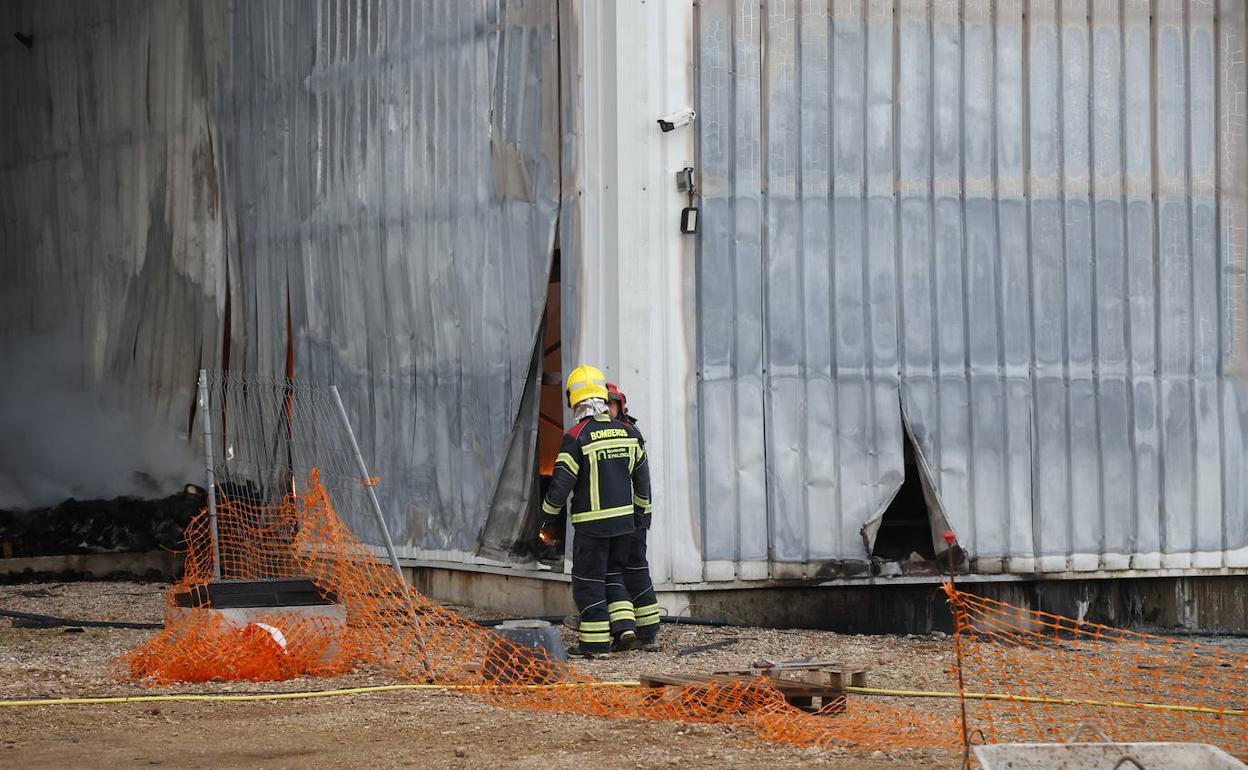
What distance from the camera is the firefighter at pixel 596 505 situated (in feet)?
35.0

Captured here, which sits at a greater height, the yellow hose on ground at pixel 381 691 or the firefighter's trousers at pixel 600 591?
the firefighter's trousers at pixel 600 591

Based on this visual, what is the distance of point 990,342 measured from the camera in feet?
40.0

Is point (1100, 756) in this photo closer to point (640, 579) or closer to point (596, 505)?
point (596, 505)

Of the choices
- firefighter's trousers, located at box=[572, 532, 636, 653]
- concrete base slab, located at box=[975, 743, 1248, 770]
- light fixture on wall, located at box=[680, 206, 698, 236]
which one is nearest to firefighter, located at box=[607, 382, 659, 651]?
firefighter's trousers, located at box=[572, 532, 636, 653]

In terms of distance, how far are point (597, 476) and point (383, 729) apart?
3128 mm

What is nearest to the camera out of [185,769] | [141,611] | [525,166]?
[185,769]

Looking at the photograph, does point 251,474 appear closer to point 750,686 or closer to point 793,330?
point 793,330

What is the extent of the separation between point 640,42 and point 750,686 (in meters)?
5.28

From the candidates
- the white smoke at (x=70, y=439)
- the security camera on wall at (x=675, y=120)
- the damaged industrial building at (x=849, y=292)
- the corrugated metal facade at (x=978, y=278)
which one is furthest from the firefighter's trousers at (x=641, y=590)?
the white smoke at (x=70, y=439)

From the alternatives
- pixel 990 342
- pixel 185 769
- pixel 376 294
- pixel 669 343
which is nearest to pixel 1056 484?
pixel 990 342

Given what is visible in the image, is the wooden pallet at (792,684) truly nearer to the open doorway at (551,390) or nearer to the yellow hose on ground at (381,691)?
the yellow hose on ground at (381,691)

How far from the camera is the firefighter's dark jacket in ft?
35.1

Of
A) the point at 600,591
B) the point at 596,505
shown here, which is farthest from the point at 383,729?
the point at 596,505

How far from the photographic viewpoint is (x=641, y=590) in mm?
11031
